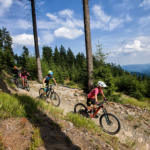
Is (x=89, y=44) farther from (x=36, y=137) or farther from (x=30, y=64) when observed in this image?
(x=30, y=64)

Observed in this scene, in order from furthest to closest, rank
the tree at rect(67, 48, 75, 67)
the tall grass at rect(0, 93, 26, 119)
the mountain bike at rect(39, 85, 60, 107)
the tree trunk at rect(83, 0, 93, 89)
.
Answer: the tree at rect(67, 48, 75, 67)
the tree trunk at rect(83, 0, 93, 89)
the mountain bike at rect(39, 85, 60, 107)
the tall grass at rect(0, 93, 26, 119)

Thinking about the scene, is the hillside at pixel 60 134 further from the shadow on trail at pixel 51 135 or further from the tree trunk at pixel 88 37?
the tree trunk at pixel 88 37

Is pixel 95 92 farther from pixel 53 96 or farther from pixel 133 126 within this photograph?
pixel 53 96

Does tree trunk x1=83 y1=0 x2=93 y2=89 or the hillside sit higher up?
tree trunk x1=83 y1=0 x2=93 y2=89

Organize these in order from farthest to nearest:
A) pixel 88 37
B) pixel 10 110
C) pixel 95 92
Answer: pixel 88 37 → pixel 95 92 → pixel 10 110

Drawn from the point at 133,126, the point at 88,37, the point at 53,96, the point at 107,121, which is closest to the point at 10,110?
the point at 53,96

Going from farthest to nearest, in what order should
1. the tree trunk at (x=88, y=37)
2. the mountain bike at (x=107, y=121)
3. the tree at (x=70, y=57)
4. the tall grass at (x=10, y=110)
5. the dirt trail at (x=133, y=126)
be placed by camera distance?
1. the tree at (x=70, y=57)
2. the tree trunk at (x=88, y=37)
3. the mountain bike at (x=107, y=121)
4. the dirt trail at (x=133, y=126)
5. the tall grass at (x=10, y=110)

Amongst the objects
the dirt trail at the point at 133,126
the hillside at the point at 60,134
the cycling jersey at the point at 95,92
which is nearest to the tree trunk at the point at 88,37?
the dirt trail at the point at 133,126

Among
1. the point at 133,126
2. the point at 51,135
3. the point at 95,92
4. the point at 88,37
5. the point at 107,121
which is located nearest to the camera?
the point at 51,135

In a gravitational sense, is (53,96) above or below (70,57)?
below

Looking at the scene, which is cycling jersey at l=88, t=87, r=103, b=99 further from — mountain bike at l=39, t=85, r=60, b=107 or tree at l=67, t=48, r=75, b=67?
tree at l=67, t=48, r=75, b=67

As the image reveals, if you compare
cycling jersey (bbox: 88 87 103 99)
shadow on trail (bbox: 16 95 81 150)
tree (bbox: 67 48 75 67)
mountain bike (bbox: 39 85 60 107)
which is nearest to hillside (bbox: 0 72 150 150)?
shadow on trail (bbox: 16 95 81 150)

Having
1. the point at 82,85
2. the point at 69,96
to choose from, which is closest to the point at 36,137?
the point at 69,96

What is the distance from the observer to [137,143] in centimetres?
395
